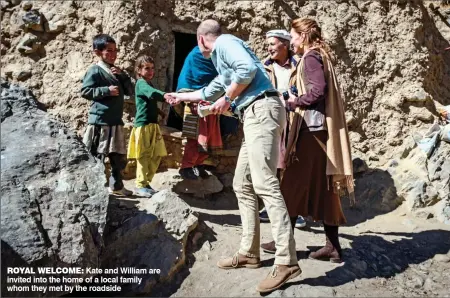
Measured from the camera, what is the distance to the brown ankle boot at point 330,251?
3600 mm

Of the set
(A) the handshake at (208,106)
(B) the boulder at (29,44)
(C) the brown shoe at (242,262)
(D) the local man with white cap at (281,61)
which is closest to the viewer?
(A) the handshake at (208,106)

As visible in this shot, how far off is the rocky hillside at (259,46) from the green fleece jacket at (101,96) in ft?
2.58

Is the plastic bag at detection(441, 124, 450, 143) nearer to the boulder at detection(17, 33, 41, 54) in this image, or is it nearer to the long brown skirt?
the long brown skirt

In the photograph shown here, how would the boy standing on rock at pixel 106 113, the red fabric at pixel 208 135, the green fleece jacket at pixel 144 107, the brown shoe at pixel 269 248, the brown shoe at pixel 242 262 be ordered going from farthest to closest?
the red fabric at pixel 208 135
the green fleece jacket at pixel 144 107
the boy standing on rock at pixel 106 113
the brown shoe at pixel 269 248
the brown shoe at pixel 242 262

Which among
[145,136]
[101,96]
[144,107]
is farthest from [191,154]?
[101,96]

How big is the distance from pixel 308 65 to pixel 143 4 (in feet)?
8.70

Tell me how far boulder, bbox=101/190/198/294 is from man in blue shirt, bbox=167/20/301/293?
2.04 ft

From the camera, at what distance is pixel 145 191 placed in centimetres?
462

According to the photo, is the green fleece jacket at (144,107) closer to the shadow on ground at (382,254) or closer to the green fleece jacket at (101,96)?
the green fleece jacket at (101,96)

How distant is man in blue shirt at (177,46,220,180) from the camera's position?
4.95m

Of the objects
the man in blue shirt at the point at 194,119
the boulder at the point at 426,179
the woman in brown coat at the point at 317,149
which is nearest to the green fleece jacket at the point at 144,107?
the man in blue shirt at the point at 194,119

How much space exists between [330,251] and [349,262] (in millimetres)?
175

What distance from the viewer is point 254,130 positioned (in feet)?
10.3

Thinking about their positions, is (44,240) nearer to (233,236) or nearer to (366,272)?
(233,236)
